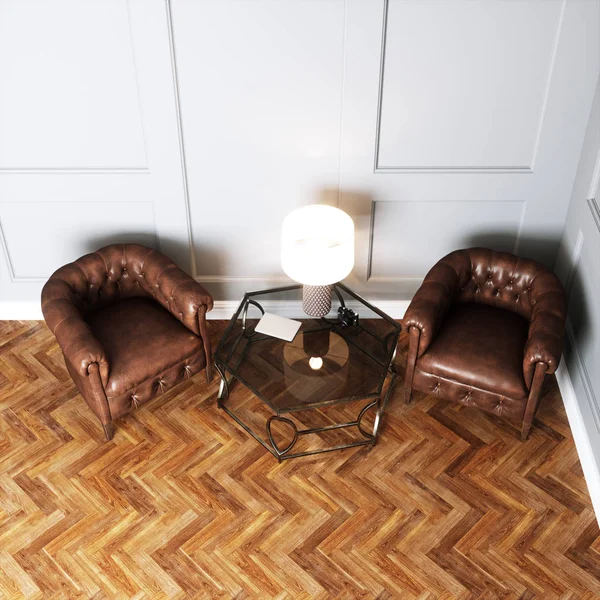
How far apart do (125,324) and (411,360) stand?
1.17m

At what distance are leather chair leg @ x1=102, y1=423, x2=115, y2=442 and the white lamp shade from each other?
0.94m

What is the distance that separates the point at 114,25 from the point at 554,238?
205 cm

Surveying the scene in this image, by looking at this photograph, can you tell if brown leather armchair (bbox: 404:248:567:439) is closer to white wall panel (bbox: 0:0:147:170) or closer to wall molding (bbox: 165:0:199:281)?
wall molding (bbox: 165:0:199:281)

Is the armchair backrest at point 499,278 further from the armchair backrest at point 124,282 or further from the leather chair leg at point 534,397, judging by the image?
the armchair backrest at point 124,282

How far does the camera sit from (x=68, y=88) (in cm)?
272

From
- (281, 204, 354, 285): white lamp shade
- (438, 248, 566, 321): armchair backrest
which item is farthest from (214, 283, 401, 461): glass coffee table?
(438, 248, 566, 321): armchair backrest

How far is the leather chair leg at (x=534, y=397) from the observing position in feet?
8.35

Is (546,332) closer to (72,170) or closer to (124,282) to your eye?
(124,282)

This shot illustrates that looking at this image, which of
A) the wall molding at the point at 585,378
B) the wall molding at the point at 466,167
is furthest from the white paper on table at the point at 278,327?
the wall molding at the point at 585,378

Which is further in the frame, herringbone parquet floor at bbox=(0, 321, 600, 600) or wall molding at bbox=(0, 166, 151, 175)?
wall molding at bbox=(0, 166, 151, 175)

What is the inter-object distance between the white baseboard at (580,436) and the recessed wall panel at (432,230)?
25.0 inches

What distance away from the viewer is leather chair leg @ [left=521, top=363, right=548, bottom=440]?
8.35 feet

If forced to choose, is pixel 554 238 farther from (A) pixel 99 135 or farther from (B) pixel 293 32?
(A) pixel 99 135

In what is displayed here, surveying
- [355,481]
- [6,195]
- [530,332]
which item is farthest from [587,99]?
[6,195]
